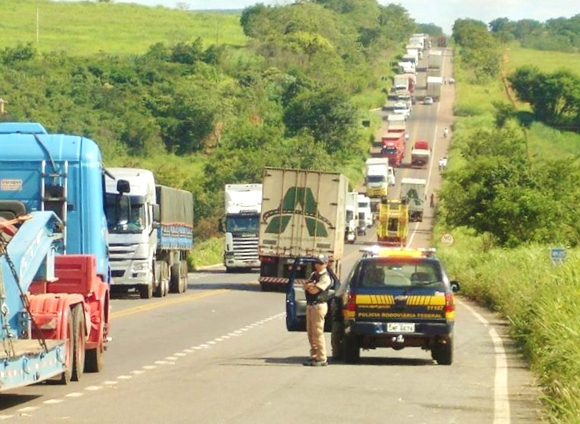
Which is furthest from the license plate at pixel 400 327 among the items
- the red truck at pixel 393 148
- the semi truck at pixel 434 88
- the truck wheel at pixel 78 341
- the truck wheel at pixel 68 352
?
the semi truck at pixel 434 88

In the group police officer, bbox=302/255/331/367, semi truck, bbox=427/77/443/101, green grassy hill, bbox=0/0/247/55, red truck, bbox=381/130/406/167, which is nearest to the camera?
police officer, bbox=302/255/331/367

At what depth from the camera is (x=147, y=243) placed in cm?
3947

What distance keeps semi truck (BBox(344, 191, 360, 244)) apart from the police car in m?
61.9

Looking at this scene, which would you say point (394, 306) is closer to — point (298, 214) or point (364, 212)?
point (298, 214)

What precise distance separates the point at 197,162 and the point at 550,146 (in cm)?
3804

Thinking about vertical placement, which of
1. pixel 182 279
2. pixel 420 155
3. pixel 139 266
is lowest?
pixel 182 279

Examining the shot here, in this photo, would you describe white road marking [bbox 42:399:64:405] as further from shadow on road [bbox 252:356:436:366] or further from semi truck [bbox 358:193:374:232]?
semi truck [bbox 358:193:374:232]

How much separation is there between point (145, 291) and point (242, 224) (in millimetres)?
14748

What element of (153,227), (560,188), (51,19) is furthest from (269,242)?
(51,19)

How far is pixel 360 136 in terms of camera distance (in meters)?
133

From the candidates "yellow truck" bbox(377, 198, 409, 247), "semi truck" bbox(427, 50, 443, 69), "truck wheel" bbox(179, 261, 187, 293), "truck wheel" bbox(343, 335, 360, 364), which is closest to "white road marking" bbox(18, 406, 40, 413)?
"truck wheel" bbox(343, 335, 360, 364)

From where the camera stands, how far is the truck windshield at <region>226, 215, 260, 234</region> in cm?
5497

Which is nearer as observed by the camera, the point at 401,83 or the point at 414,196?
the point at 414,196

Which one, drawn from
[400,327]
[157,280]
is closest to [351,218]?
[157,280]
